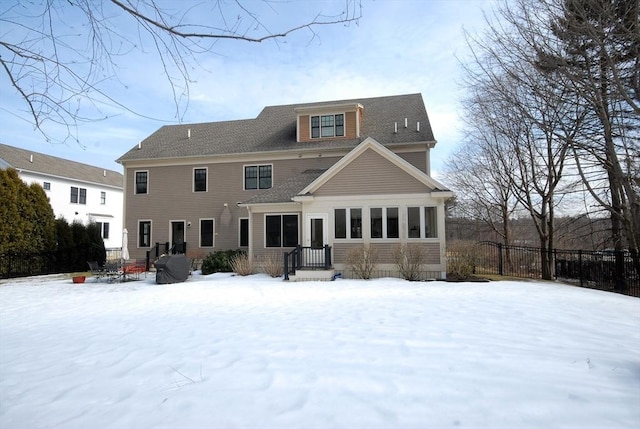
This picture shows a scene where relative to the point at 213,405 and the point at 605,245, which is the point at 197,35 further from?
the point at 605,245

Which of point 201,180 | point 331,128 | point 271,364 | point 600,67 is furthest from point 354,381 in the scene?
point 201,180

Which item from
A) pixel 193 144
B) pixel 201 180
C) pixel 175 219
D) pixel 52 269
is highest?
pixel 193 144

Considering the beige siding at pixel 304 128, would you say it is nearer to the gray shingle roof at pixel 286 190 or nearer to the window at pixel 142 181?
the gray shingle roof at pixel 286 190

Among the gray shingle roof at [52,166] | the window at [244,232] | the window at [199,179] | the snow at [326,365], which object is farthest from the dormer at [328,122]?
the gray shingle roof at [52,166]

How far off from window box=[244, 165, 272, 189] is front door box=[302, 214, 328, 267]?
5.56 m

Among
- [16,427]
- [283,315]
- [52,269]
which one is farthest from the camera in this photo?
[52,269]

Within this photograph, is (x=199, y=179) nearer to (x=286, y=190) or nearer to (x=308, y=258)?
(x=286, y=190)

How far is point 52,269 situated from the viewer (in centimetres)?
1877

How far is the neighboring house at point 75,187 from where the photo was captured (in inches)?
1131

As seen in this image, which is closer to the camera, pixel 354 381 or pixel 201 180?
pixel 354 381

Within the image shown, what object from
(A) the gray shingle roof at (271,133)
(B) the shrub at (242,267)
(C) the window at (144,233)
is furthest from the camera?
(C) the window at (144,233)

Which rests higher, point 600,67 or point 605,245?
point 600,67

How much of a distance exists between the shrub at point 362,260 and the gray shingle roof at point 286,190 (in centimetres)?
411

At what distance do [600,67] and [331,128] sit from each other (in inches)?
515
